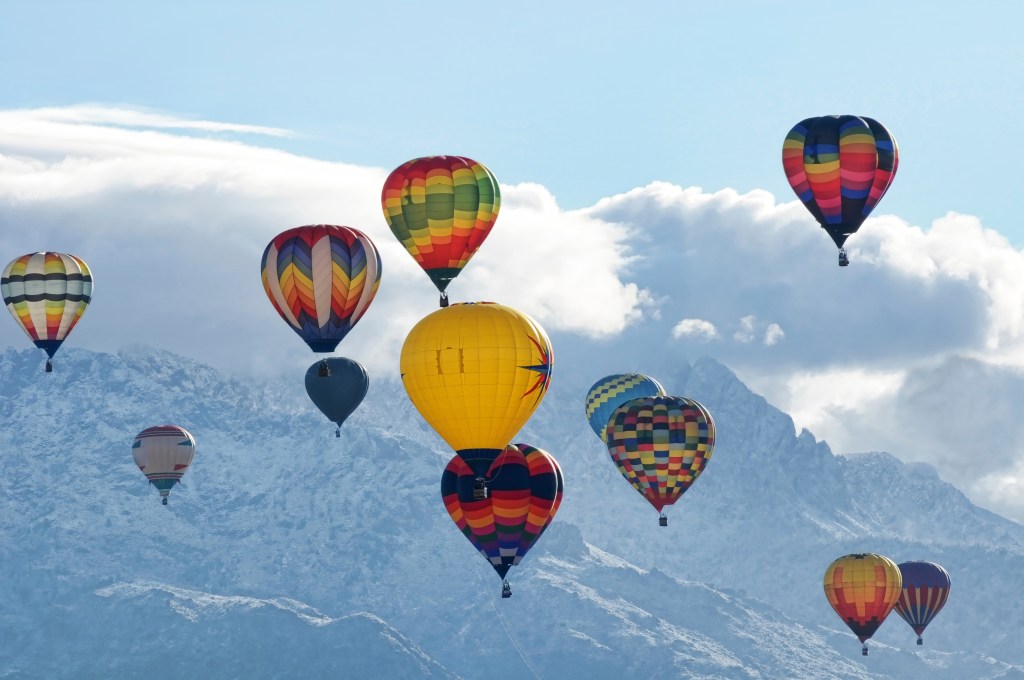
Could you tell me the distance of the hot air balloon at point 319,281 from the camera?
171 meters

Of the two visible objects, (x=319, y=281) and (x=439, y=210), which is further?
(x=319, y=281)

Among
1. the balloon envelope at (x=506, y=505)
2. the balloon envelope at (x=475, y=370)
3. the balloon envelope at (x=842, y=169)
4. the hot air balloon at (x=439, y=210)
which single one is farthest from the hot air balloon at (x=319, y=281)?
the balloon envelope at (x=842, y=169)

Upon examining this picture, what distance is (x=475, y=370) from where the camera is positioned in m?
144

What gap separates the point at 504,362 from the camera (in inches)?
5704

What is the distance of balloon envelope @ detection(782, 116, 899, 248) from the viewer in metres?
165

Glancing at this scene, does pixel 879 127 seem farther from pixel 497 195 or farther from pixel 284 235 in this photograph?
pixel 284 235

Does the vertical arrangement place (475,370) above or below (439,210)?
below

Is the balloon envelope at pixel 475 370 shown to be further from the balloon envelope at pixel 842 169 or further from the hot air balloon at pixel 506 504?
the balloon envelope at pixel 842 169

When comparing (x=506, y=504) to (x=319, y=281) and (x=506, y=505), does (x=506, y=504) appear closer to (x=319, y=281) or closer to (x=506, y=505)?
(x=506, y=505)

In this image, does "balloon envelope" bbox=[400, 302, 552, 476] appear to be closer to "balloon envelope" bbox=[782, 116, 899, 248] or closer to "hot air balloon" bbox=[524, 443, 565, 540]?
"hot air balloon" bbox=[524, 443, 565, 540]

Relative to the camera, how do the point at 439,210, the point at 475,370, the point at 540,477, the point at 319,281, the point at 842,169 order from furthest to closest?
the point at 319,281 < the point at 540,477 < the point at 439,210 < the point at 842,169 < the point at 475,370

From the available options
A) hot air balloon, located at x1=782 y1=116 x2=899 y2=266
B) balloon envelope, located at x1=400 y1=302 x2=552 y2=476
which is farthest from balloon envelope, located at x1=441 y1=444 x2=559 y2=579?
hot air balloon, located at x1=782 y1=116 x2=899 y2=266

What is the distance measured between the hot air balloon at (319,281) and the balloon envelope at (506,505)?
14822 millimetres

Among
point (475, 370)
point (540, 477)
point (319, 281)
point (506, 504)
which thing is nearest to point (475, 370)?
point (475, 370)
